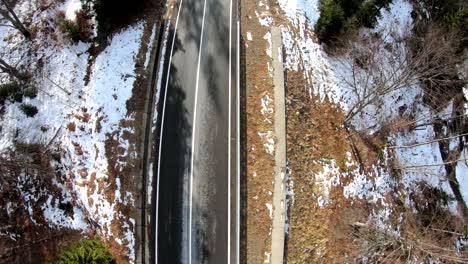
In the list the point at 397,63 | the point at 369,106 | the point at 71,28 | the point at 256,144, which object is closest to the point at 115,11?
the point at 71,28

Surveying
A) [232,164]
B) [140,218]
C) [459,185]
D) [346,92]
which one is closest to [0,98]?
[140,218]

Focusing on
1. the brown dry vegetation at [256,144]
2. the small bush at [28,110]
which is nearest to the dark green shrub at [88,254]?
the brown dry vegetation at [256,144]

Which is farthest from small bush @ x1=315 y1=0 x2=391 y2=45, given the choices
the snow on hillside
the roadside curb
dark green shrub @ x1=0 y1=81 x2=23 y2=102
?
dark green shrub @ x1=0 y1=81 x2=23 y2=102

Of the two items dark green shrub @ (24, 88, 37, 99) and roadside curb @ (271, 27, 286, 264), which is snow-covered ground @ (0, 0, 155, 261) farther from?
roadside curb @ (271, 27, 286, 264)

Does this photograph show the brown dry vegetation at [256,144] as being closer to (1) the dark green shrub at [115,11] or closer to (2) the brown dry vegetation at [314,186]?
(2) the brown dry vegetation at [314,186]

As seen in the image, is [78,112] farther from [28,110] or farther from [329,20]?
[329,20]

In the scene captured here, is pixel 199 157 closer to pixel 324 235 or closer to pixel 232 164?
pixel 232 164
